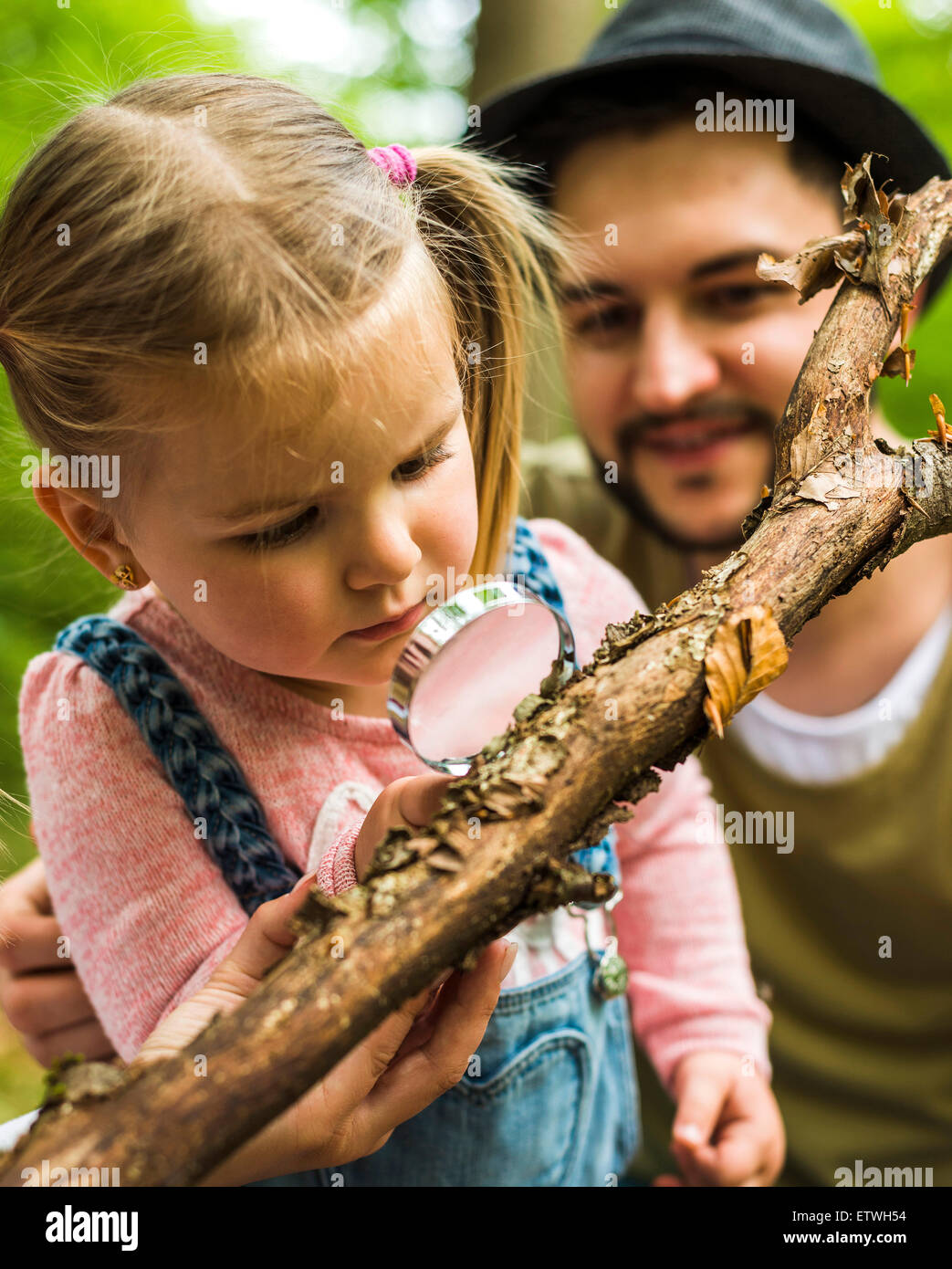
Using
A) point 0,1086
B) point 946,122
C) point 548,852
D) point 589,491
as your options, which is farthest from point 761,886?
point 946,122

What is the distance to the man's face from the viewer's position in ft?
6.13

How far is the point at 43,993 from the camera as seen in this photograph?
1.64 metres

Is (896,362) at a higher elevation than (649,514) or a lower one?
lower

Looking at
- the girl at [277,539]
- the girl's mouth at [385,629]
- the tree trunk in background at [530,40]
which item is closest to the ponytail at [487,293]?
the girl at [277,539]

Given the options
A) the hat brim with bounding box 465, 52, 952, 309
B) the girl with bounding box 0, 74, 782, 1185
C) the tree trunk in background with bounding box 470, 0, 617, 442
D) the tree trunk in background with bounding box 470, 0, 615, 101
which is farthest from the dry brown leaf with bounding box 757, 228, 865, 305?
the tree trunk in background with bounding box 470, 0, 615, 101

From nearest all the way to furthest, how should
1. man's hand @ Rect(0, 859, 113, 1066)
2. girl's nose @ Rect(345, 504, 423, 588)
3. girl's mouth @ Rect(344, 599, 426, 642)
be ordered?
girl's nose @ Rect(345, 504, 423, 588)
girl's mouth @ Rect(344, 599, 426, 642)
man's hand @ Rect(0, 859, 113, 1066)

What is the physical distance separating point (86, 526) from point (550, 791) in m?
0.76

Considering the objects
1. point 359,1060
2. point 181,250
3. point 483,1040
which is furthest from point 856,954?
point 181,250

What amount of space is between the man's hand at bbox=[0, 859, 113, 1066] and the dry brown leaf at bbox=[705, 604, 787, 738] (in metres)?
1.22

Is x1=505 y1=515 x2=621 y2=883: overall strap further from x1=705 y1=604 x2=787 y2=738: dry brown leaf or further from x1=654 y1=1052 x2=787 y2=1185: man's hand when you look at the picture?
x1=705 y1=604 x2=787 y2=738: dry brown leaf

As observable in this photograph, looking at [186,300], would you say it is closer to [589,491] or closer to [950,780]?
[589,491]

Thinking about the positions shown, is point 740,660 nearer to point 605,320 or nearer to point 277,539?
point 277,539

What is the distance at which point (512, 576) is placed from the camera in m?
1.52

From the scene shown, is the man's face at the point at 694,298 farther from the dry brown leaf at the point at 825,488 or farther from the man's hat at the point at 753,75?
the dry brown leaf at the point at 825,488
